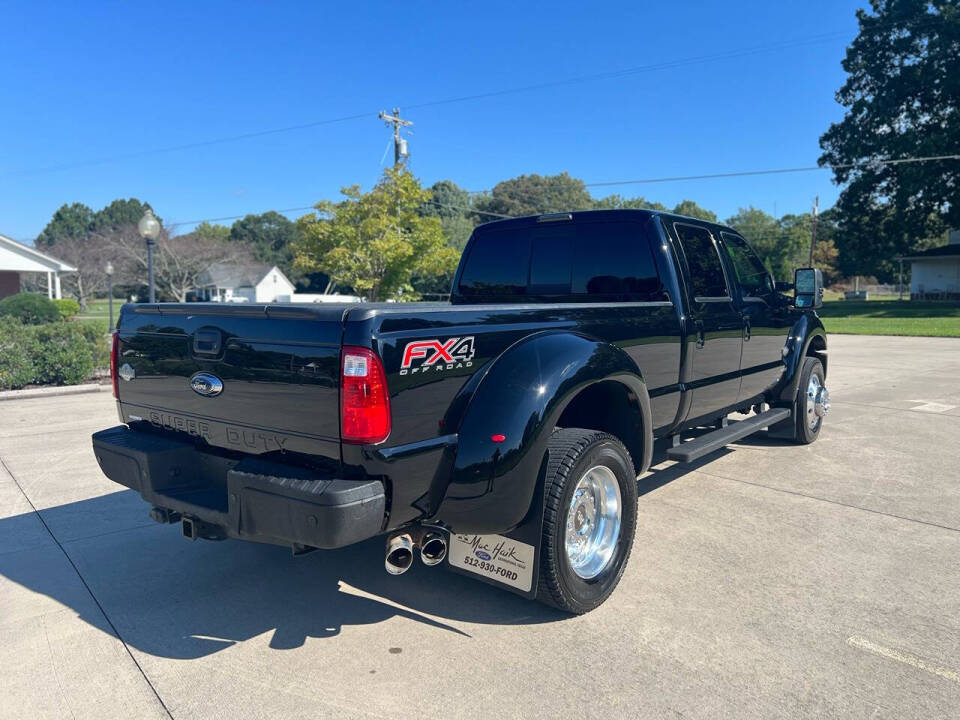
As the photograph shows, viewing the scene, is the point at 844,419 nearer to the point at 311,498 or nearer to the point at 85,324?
the point at 311,498

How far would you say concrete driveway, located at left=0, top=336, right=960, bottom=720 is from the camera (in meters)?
2.75

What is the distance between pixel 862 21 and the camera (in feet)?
127

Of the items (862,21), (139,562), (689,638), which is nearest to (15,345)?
(139,562)

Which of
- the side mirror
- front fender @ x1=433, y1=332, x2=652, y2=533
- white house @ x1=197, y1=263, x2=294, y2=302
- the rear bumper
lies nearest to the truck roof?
front fender @ x1=433, y1=332, x2=652, y2=533

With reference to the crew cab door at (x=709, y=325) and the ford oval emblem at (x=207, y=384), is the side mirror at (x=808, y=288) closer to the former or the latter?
the crew cab door at (x=709, y=325)

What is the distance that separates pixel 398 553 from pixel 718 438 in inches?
111

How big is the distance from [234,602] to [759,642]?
8.51 feet

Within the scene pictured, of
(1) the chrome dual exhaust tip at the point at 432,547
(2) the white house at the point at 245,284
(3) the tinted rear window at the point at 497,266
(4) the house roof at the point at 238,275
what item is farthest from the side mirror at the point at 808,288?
(2) the white house at the point at 245,284

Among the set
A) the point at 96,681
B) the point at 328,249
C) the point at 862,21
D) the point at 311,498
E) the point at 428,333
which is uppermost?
the point at 862,21

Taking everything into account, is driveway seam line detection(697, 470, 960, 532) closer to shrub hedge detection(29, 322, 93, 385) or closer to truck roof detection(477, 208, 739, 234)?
truck roof detection(477, 208, 739, 234)

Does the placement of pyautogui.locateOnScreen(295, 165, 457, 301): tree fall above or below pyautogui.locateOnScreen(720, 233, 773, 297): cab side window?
above

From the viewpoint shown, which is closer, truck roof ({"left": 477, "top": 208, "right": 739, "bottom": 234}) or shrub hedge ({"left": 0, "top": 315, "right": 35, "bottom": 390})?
truck roof ({"left": 477, "top": 208, "right": 739, "bottom": 234})

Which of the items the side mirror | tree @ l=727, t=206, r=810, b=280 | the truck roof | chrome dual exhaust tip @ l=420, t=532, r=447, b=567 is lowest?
chrome dual exhaust tip @ l=420, t=532, r=447, b=567

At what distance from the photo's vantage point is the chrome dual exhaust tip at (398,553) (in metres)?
2.88
